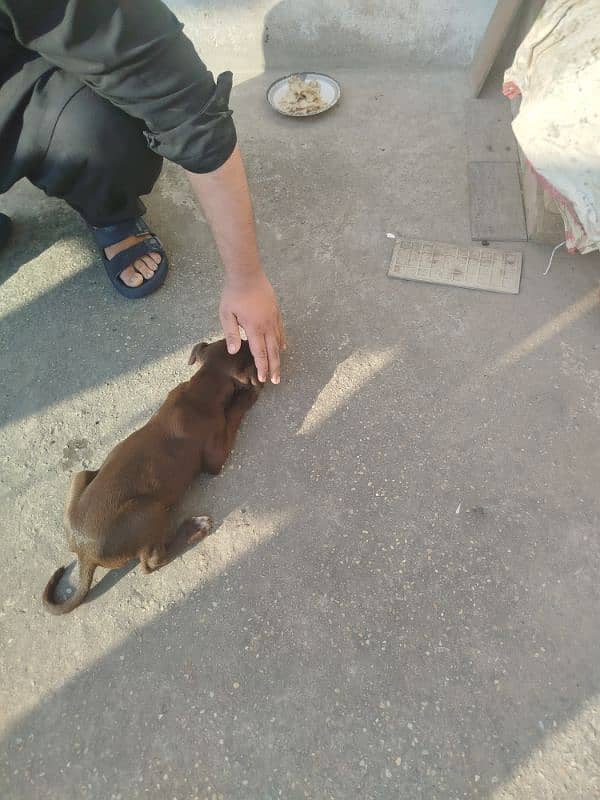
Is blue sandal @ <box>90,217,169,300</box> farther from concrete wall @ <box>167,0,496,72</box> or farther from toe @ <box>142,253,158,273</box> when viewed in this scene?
concrete wall @ <box>167,0,496,72</box>

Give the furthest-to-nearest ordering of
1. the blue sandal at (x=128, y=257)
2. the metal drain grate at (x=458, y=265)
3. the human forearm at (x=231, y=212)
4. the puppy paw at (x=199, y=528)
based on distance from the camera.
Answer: the blue sandal at (x=128, y=257) → the metal drain grate at (x=458, y=265) → the puppy paw at (x=199, y=528) → the human forearm at (x=231, y=212)

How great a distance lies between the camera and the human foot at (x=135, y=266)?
2.66 meters

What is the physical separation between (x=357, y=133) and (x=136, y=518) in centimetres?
246

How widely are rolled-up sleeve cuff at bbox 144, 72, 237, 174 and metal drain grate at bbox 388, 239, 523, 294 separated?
115 centimetres

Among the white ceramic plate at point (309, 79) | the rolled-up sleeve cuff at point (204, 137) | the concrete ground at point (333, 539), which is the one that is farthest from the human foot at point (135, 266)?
the white ceramic plate at point (309, 79)

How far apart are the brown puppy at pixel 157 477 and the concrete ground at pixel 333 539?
105 mm

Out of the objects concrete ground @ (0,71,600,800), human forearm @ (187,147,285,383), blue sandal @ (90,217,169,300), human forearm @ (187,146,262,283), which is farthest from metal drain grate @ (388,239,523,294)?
blue sandal @ (90,217,169,300)

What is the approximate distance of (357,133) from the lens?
10.5 feet

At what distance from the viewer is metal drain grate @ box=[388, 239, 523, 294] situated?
2553mm

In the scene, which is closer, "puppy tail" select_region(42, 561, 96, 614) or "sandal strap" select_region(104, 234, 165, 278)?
"puppy tail" select_region(42, 561, 96, 614)

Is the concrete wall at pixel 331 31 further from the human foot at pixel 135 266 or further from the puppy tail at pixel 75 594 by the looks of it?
the puppy tail at pixel 75 594

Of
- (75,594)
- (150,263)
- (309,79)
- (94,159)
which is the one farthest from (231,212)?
(309,79)

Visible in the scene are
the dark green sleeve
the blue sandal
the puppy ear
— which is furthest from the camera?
the blue sandal

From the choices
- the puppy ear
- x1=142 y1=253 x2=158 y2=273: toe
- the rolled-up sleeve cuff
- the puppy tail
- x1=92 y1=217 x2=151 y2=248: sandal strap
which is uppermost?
the rolled-up sleeve cuff
